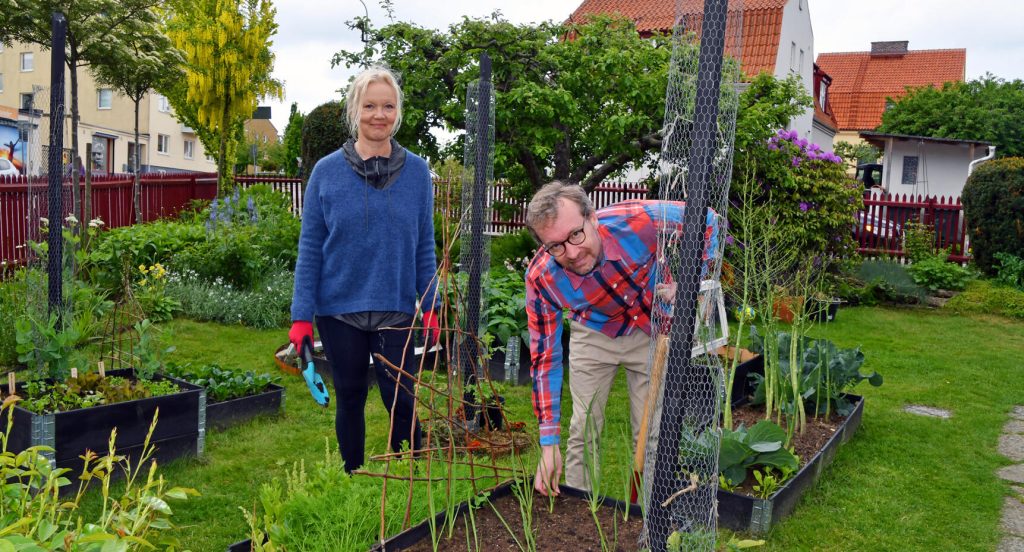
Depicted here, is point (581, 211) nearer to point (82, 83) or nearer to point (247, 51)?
point (247, 51)

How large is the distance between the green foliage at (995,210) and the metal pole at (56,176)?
10.8m

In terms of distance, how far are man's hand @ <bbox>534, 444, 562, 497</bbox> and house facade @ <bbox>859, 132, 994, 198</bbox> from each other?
24.8 meters

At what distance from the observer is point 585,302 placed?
9.11 feet

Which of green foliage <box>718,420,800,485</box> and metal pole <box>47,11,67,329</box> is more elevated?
metal pole <box>47,11,67,329</box>

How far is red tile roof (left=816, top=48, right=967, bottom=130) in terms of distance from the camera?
126ft

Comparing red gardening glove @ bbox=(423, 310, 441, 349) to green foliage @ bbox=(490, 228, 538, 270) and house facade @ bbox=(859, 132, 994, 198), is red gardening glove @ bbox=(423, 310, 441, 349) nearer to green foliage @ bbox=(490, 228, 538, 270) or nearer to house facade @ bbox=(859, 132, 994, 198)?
green foliage @ bbox=(490, 228, 538, 270)

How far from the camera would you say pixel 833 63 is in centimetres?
4203

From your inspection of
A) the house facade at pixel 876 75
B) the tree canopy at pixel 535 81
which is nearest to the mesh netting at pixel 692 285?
the tree canopy at pixel 535 81

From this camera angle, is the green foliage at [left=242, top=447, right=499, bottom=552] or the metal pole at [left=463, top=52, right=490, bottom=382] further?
the metal pole at [left=463, top=52, right=490, bottom=382]

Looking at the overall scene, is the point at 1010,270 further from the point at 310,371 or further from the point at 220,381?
the point at 310,371

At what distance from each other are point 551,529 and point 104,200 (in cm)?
1095

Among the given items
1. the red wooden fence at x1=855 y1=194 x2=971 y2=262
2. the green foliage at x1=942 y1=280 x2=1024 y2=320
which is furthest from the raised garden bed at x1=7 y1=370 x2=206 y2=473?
the red wooden fence at x1=855 y1=194 x2=971 y2=262

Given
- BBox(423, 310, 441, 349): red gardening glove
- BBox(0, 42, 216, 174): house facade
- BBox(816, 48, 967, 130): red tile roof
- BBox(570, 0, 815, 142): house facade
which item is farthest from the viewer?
BBox(816, 48, 967, 130): red tile roof

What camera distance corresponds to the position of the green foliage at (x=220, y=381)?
456 cm
